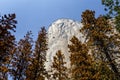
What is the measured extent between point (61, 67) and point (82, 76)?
968cm

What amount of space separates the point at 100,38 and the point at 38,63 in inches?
356

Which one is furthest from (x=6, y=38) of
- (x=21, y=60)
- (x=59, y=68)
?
(x=59, y=68)

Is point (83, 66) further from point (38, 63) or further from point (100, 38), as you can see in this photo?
point (38, 63)

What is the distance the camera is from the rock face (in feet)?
374

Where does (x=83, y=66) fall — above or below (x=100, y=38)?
below

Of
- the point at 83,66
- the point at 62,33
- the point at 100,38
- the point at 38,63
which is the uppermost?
the point at 62,33

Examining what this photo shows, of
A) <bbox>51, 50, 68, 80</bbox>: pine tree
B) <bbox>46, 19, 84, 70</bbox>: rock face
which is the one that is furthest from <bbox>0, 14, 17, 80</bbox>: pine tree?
<bbox>46, 19, 84, 70</bbox>: rock face

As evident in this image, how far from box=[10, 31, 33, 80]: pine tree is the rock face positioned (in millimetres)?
74122

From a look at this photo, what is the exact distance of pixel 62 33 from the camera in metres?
125

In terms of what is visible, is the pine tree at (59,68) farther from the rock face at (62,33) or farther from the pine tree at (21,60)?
the rock face at (62,33)

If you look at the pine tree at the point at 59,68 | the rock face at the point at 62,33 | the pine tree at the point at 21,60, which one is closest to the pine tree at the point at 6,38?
the pine tree at the point at 21,60

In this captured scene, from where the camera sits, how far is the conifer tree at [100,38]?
101 ft

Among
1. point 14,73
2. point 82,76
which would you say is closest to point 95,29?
point 82,76

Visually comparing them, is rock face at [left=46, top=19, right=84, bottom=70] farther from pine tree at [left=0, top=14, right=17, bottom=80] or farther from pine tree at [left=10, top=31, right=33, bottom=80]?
pine tree at [left=0, top=14, right=17, bottom=80]
